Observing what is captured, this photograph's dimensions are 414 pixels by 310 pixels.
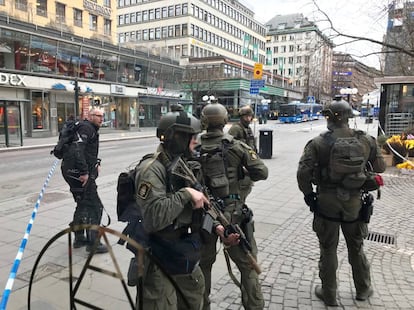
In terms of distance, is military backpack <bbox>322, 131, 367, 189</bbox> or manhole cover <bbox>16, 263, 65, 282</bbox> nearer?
military backpack <bbox>322, 131, 367, 189</bbox>

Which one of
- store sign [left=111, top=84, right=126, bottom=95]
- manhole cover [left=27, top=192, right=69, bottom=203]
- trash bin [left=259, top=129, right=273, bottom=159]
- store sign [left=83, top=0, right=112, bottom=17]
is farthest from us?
store sign [left=83, top=0, right=112, bottom=17]

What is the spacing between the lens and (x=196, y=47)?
65.6 meters

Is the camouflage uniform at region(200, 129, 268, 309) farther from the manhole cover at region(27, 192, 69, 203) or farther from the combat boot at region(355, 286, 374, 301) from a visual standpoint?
the manhole cover at region(27, 192, 69, 203)

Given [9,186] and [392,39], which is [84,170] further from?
[392,39]

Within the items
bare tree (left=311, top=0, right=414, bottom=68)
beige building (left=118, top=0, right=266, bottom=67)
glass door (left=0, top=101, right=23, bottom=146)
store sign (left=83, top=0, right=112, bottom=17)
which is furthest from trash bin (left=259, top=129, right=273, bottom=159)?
beige building (left=118, top=0, right=266, bottom=67)

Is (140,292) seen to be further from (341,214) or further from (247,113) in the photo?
(247,113)

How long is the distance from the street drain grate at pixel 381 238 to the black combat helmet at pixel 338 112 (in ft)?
8.99

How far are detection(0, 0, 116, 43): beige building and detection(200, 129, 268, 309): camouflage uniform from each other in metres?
27.2

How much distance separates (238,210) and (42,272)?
98.2 inches

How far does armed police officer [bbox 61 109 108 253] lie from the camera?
5016mm

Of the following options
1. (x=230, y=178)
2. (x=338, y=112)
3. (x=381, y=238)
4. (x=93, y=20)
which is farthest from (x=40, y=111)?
(x=338, y=112)

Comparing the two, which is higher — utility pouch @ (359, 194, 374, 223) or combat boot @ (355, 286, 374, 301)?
utility pouch @ (359, 194, 374, 223)

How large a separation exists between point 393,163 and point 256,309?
10988 millimetres

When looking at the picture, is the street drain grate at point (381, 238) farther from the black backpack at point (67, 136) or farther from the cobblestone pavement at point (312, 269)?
the black backpack at point (67, 136)
